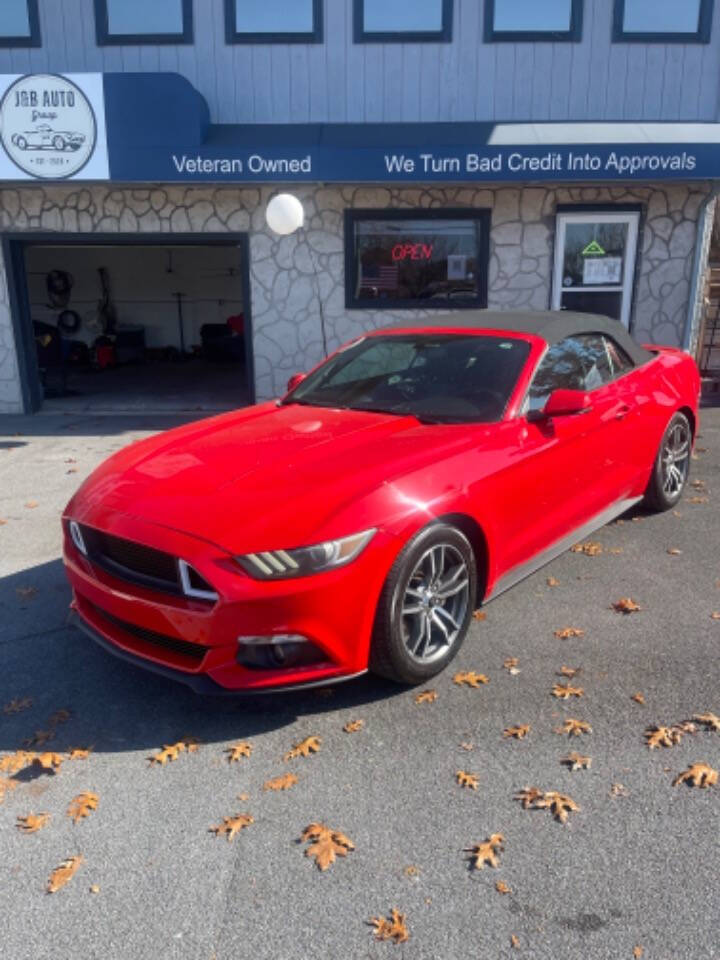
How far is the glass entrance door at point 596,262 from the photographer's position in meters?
9.26

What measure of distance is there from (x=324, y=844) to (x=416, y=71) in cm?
909

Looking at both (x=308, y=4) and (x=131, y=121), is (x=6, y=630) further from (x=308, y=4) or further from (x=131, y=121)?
(x=308, y=4)

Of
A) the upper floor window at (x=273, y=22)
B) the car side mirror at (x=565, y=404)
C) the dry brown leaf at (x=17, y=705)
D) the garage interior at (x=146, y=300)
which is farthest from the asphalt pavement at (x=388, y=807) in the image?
the garage interior at (x=146, y=300)

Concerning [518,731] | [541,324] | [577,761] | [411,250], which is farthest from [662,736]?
[411,250]

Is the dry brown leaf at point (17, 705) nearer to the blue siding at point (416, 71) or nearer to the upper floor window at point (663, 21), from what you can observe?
the blue siding at point (416, 71)

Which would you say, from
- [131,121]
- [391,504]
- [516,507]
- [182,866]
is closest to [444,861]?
[182,866]

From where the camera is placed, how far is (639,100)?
9102 millimetres

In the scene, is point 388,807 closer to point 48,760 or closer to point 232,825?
point 232,825

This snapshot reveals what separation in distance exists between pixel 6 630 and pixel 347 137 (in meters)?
7.01

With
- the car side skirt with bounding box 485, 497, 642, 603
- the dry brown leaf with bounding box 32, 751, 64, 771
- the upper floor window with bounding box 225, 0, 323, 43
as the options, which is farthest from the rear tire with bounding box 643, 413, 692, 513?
the upper floor window with bounding box 225, 0, 323, 43

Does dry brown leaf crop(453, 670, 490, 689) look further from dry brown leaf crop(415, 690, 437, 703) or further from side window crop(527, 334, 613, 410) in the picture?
side window crop(527, 334, 613, 410)

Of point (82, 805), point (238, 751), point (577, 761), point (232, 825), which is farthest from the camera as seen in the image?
point (238, 751)

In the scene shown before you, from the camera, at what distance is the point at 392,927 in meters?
2.13

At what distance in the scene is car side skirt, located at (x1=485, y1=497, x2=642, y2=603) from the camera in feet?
12.4
